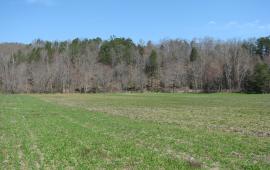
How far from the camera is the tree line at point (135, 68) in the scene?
137875mm

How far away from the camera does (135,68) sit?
15888 cm

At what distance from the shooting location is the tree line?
452ft

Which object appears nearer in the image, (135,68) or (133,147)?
(133,147)

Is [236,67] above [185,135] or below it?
above

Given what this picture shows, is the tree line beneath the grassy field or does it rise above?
above

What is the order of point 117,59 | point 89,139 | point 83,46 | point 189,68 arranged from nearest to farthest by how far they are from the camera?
point 89,139
point 189,68
point 117,59
point 83,46

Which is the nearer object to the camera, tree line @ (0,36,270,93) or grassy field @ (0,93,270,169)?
grassy field @ (0,93,270,169)

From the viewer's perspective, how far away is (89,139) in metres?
21.3

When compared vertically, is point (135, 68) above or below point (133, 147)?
above

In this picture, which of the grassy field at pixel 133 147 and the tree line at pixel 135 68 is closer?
the grassy field at pixel 133 147

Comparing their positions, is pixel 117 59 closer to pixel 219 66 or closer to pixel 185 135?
pixel 219 66

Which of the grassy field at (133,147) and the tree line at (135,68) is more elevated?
the tree line at (135,68)

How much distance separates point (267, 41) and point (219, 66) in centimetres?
2766

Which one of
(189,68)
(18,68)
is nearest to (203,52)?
(189,68)
